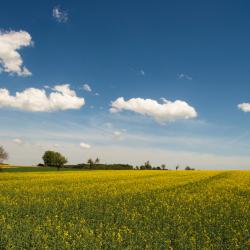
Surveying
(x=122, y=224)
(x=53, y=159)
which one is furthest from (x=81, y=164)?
(x=122, y=224)

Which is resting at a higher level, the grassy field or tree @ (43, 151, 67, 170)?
tree @ (43, 151, 67, 170)

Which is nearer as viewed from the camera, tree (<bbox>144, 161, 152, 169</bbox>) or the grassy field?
the grassy field

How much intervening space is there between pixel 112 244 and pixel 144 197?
976 centimetres

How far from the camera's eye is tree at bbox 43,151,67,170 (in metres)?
113

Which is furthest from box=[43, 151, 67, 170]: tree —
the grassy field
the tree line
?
the grassy field

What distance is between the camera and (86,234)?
10633 mm

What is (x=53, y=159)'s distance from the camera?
115125mm

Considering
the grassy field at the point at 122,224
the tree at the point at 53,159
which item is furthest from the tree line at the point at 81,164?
the grassy field at the point at 122,224

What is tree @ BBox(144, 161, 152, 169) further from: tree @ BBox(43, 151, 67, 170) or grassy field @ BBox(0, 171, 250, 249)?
grassy field @ BBox(0, 171, 250, 249)

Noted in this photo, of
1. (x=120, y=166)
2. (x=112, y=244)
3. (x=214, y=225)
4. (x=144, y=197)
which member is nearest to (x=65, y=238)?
(x=112, y=244)

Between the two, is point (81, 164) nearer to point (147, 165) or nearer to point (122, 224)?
point (147, 165)

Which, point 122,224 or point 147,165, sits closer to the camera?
point 122,224

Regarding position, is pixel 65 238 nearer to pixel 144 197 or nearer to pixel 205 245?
pixel 205 245

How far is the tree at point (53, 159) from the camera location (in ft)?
371
